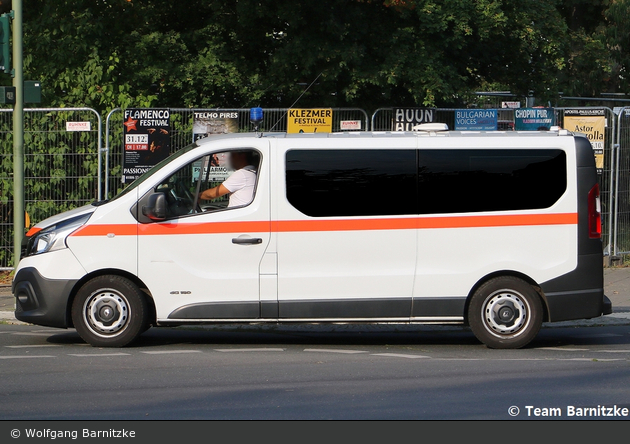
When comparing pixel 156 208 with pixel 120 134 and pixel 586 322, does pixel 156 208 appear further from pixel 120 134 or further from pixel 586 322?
pixel 120 134

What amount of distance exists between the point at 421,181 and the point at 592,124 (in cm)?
734

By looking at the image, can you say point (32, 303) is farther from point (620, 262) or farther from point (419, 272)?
point (620, 262)

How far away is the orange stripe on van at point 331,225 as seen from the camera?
8977 millimetres

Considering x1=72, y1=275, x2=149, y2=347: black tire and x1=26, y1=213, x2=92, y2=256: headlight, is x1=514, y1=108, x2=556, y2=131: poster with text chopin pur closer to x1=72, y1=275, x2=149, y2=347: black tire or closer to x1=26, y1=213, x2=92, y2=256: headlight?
x1=72, y1=275, x2=149, y2=347: black tire

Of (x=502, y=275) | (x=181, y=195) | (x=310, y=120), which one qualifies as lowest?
(x=502, y=275)

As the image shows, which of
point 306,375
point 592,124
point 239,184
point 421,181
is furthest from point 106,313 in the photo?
point 592,124

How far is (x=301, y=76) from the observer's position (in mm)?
16172

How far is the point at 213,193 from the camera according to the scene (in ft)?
29.7

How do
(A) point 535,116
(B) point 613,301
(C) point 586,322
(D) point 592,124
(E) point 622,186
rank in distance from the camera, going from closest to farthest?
(C) point 586,322, (B) point 613,301, (A) point 535,116, (D) point 592,124, (E) point 622,186

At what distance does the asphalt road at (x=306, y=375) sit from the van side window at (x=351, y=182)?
140cm

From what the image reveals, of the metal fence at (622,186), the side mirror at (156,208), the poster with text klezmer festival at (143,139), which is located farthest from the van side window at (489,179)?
the metal fence at (622,186)

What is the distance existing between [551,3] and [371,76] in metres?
3.92

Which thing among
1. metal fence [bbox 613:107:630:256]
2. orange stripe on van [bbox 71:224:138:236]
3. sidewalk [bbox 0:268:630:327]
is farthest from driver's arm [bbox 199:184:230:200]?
metal fence [bbox 613:107:630:256]

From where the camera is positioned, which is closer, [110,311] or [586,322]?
[110,311]
